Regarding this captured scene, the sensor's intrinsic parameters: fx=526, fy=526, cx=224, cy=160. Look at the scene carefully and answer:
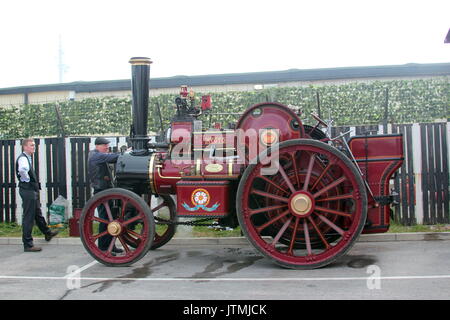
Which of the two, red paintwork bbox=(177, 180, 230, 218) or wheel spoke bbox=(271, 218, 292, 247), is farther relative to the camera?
red paintwork bbox=(177, 180, 230, 218)

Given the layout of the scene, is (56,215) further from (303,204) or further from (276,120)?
(303,204)

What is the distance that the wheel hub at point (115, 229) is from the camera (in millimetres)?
6668

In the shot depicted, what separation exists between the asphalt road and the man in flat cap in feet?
1.17

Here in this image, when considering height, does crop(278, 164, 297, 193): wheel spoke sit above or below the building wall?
below

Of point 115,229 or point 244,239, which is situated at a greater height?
point 115,229

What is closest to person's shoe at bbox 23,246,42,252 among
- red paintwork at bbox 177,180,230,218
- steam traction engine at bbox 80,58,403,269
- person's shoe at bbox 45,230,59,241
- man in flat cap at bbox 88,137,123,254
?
person's shoe at bbox 45,230,59,241

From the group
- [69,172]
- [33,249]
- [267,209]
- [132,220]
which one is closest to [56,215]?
[69,172]

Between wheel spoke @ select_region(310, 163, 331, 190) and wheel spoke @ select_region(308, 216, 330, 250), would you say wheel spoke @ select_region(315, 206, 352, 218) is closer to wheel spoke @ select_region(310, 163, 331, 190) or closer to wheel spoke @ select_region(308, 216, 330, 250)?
wheel spoke @ select_region(308, 216, 330, 250)

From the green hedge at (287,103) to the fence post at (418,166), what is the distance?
1.20 meters

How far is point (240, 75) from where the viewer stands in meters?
14.3

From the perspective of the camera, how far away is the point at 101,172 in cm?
751

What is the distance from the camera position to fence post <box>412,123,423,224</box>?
30.0 feet

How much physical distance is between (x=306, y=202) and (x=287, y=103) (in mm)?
5591
